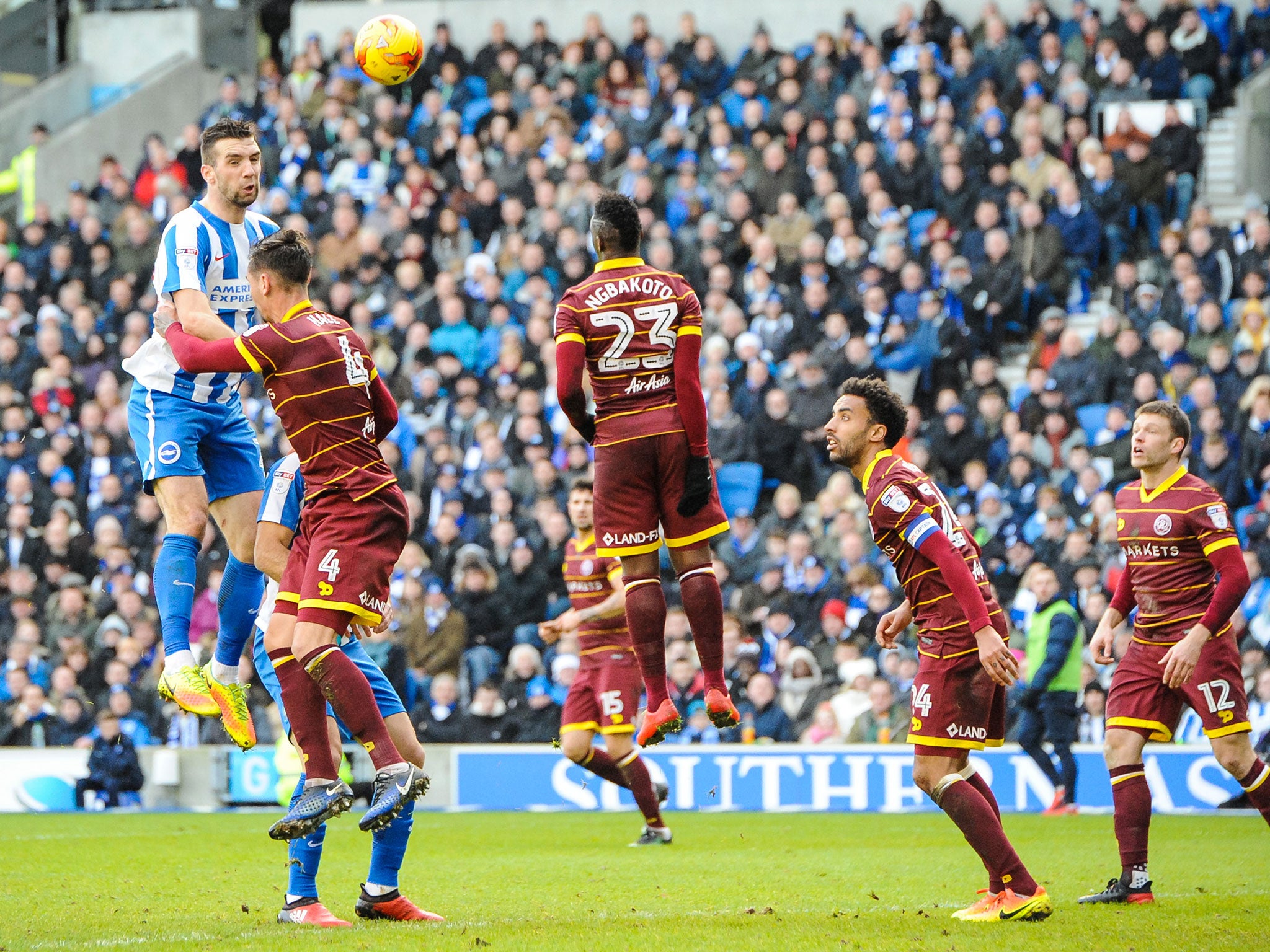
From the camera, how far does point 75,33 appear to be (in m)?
27.8

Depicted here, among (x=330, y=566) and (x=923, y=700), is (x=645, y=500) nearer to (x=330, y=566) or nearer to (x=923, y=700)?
(x=923, y=700)

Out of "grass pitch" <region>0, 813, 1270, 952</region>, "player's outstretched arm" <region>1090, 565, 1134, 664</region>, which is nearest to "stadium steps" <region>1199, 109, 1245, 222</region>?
"grass pitch" <region>0, 813, 1270, 952</region>

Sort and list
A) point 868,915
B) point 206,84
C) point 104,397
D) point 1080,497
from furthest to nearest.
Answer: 1. point 206,84
2. point 104,397
3. point 1080,497
4. point 868,915

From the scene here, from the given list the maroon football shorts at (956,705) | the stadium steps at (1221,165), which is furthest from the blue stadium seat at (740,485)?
the maroon football shorts at (956,705)

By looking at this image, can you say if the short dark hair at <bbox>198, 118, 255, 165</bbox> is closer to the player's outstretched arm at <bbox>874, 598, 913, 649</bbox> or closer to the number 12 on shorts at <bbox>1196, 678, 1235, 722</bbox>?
the player's outstretched arm at <bbox>874, 598, 913, 649</bbox>

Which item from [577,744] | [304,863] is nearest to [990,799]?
[304,863]

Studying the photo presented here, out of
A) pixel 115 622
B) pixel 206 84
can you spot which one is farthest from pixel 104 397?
pixel 206 84

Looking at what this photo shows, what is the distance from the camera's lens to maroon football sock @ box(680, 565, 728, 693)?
8.64 metres

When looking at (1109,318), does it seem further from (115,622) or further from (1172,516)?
(115,622)

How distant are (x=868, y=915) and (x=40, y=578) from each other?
13.0 m

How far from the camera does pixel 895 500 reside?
24.8 feet

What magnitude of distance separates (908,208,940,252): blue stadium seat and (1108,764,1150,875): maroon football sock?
35.9 ft

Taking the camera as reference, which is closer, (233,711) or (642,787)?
(233,711)

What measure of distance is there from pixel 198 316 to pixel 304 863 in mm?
2510
